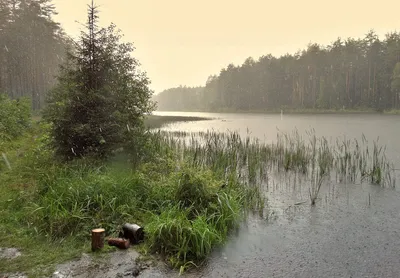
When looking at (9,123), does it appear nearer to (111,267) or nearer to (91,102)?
(91,102)

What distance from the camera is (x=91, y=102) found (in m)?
7.08

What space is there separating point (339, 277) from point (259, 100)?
233 ft

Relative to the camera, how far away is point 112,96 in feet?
24.4

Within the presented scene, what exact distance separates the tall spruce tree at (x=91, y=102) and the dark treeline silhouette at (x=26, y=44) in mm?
22524

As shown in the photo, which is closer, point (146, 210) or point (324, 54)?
point (146, 210)

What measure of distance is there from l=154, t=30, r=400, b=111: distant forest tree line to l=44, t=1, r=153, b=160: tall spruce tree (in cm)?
4716

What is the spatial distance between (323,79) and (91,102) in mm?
56884

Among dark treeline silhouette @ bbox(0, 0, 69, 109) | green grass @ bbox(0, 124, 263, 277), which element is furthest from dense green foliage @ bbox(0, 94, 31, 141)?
dark treeline silhouette @ bbox(0, 0, 69, 109)

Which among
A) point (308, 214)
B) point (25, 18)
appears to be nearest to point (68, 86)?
point (308, 214)

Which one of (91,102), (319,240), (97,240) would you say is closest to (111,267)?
(97,240)

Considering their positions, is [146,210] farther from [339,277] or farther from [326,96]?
[326,96]

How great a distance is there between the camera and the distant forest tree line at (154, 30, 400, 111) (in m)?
47.2

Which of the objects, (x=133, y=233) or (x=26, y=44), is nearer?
(x=133, y=233)

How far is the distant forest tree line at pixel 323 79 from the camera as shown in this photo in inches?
1858
